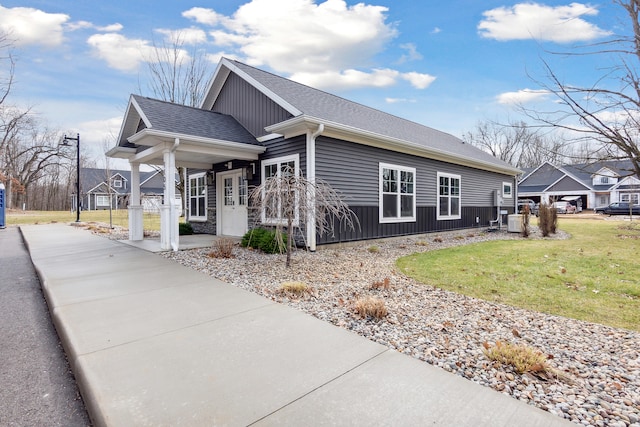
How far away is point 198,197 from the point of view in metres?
12.3

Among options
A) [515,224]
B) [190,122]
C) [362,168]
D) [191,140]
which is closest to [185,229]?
[190,122]

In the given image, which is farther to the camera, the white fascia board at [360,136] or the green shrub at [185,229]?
the green shrub at [185,229]

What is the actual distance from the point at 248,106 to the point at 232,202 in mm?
3113

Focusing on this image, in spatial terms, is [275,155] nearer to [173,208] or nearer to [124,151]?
[173,208]

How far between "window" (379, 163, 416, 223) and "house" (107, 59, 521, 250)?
3 centimetres

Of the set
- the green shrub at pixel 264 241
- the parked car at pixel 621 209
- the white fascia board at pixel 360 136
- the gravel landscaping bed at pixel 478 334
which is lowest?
the gravel landscaping bed at pixel 478 334

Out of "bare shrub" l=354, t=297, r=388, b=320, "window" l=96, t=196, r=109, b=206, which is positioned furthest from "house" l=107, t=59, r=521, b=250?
"window" l=96, t=196, r=109, b=206

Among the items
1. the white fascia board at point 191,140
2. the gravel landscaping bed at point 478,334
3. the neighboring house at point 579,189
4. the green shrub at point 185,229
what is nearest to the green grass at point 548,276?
the gravel landscaping bed at point 478,334

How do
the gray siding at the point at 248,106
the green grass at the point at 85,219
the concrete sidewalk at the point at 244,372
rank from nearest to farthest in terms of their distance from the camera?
the concrete sidewalk at the point at 244,372 → the gray siding at the point at 248,106 → the green grass at the point at 85,219

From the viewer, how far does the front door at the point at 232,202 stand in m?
10.2

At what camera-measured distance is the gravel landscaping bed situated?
7.13ft

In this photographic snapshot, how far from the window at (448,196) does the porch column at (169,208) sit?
Result: 917 cm

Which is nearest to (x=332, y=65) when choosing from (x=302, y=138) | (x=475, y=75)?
(x=475, y=75)

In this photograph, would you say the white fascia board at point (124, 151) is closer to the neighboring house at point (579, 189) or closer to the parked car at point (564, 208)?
the parked car at point (564, 208)
